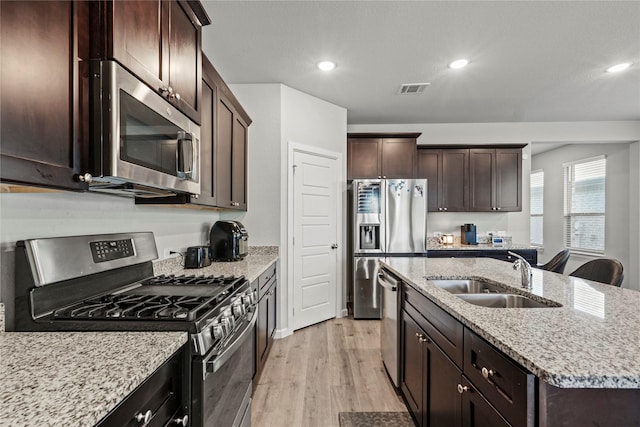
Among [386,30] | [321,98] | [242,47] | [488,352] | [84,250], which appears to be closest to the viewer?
[488,352]

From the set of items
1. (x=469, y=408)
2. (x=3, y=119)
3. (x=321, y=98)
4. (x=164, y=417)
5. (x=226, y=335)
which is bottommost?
(x=469, y=408)

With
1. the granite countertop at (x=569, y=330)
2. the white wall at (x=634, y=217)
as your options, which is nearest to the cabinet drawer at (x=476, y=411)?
the granite countertop at (x=569, y=330)

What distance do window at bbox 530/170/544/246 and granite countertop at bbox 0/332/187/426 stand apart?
Answer: 7643mm

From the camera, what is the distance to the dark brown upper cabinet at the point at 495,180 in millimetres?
4699

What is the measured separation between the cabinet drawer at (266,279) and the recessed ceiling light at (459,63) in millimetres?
2629

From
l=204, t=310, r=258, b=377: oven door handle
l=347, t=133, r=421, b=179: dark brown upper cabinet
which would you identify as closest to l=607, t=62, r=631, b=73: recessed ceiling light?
l=347, t=133, r=421, b=179: dark brown upper cabinet

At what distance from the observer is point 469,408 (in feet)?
3.86

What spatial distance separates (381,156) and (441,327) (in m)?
3.31

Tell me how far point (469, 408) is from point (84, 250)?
167 cm

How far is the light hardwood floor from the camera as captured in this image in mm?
2053

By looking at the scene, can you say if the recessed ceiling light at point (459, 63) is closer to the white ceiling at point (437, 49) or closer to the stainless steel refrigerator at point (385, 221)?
the white ceiling at point (437, 49)

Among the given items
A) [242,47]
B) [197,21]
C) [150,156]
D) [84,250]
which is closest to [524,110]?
[242,47]

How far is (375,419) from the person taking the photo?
1.98 meters

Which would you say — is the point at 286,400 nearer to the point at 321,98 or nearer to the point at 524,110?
the point at 321,98
